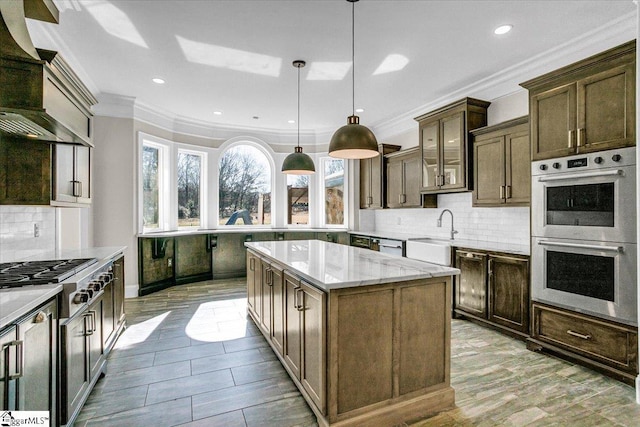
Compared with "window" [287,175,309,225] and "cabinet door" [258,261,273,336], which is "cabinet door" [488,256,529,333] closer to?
"cabinet door" [258,261,273,336]

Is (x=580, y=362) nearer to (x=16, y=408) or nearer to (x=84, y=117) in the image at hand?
(x=16, y=408)

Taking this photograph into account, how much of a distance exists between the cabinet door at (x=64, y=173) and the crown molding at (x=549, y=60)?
4510 mm

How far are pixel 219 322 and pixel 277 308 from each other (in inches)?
56.1

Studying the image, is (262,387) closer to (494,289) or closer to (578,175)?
(494,289)

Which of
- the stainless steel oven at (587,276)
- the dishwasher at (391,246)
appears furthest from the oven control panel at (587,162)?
the dishwasher at (391,246)

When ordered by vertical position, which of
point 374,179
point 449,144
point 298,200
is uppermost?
point 449,144

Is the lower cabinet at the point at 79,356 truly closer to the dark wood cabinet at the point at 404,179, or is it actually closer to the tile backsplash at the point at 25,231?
the tile backsplash at the point at 25,231

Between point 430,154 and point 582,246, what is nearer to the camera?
point 582,246

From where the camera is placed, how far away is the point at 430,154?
4645 millimetres

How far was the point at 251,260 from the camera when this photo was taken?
152 inches

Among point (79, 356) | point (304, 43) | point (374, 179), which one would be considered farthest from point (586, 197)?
point (79, 356)

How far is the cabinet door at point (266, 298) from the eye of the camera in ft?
9.96

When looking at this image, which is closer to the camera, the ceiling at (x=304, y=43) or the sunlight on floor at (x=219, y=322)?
the ceiling at (x=304, y=43)
